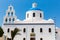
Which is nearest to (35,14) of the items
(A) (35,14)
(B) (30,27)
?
(A) (35,14)

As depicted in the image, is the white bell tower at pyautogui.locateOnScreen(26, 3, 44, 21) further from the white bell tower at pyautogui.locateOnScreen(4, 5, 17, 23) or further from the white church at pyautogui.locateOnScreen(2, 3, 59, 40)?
the white bell tower at pyautogui.locateOnScreen(4, 5, 17, 23)

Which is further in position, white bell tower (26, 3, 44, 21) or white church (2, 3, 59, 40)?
white bell tower (26, 3, 44, 21)

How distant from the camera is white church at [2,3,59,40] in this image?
44.5 meters

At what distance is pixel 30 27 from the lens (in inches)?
1775

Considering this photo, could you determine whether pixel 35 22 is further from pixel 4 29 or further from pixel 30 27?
pixel 4 29

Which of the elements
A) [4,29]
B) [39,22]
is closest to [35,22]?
[39,22]

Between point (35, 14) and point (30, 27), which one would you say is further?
point (35, 14)

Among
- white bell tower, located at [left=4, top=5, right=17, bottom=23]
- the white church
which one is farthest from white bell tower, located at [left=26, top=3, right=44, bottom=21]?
white bell tower, located at [left=4, top=5, right=17, bottom=23]

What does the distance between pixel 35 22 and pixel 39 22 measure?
2.92ft

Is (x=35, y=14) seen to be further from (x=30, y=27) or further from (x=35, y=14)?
(x=30, y=27)

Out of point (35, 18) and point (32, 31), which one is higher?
point (35, 18)

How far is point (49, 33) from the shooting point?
44438 mm

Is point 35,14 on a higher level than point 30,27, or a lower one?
higher

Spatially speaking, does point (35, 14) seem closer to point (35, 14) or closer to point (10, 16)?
point (35, 14)
